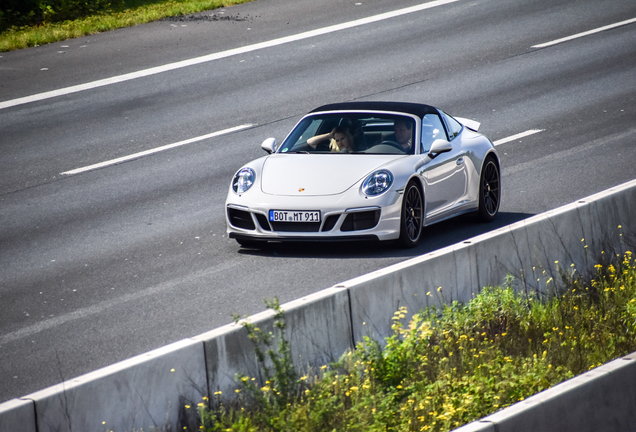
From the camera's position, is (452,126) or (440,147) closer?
(440,147)

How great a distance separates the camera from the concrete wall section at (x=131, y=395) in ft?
16.2

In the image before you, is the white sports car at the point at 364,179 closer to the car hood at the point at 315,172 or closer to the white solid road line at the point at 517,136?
the car hood at the point at 315,172

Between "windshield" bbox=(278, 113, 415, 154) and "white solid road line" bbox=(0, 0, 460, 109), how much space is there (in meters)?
8.17

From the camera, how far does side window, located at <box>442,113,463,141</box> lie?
1122 cm

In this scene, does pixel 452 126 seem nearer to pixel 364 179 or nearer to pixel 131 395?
pixel 364 179

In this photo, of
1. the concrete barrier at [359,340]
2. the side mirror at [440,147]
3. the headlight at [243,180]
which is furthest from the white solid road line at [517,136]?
the concrete barrier at [359,340]

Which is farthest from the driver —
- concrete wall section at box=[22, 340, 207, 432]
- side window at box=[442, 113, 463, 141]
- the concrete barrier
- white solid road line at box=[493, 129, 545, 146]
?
concrete wall section at box=[22, 340, 207, 432]

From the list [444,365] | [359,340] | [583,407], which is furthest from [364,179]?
[583,407]

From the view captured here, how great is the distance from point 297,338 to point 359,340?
0.63 m

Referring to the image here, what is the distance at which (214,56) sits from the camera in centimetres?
1980

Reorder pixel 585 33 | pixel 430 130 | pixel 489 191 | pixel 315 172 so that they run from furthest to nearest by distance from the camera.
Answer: pixel 585 33, pixel 489 191, pixel 430 130, pixel 315 172

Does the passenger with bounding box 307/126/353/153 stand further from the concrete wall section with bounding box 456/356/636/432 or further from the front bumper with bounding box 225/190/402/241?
the concrete wall section with bounding box 456/356/636/432

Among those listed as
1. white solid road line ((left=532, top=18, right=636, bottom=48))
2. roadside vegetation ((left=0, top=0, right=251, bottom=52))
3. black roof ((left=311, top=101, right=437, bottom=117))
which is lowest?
white solid road line ((left=532, top=18, right=636, bottom=48))

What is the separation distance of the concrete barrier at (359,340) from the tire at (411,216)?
1.75 meters
